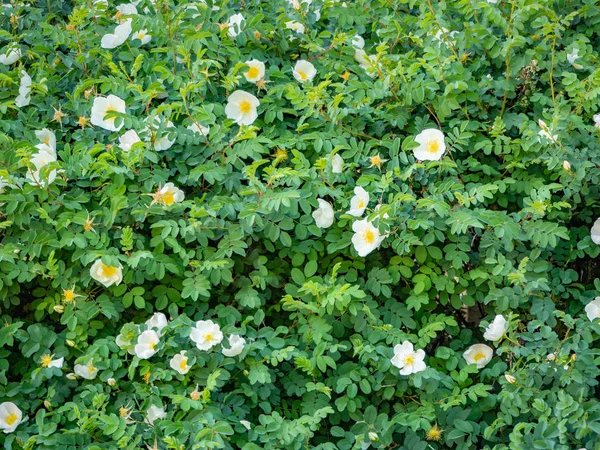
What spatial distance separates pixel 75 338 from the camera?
7.77ft

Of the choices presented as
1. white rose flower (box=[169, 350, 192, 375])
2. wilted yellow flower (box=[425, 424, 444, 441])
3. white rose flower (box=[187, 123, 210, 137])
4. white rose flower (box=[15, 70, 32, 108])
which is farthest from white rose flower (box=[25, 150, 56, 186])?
wilted yellow flower (box=[425, 424, 444, 441])

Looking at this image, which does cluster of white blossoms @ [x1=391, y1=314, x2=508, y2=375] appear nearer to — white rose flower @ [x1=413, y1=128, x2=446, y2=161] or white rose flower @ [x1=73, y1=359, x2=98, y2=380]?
white rose flower @ [x1=413, y1=128, x2=446, y2=161]

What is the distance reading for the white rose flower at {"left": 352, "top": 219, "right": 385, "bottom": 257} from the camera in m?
2.35

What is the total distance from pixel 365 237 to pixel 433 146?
376 mm

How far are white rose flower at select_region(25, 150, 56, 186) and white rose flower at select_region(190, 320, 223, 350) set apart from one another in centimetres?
62

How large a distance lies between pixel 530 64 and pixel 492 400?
3.54 feet

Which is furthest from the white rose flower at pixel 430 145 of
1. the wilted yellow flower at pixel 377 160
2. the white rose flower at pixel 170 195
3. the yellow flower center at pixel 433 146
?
the white rose flower at pixel 170 195

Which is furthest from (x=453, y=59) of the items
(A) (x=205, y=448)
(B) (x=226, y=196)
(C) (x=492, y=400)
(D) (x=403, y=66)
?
(A) (x=205, y=448)

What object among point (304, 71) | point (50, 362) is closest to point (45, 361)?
point (50, 362)

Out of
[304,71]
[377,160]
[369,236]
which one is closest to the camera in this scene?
[369,236]

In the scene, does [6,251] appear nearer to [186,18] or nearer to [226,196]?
[226,196]

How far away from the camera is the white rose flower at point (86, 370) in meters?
2.32

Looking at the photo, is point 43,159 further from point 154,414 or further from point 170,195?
point 154,414

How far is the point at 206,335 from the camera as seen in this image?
2.30 m
